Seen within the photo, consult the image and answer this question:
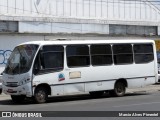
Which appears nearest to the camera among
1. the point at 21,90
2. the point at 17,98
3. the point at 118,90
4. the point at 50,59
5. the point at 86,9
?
the point at 21,90

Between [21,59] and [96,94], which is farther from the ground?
[21,59]

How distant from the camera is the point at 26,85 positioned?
69.6ft

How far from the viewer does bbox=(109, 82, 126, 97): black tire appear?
971 inches

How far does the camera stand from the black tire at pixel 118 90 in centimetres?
2466

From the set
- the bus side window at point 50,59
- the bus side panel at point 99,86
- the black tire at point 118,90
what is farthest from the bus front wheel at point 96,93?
the bus side window at point 50,59

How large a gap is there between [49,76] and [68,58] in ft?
4.57

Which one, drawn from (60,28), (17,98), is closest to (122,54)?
(17,98)

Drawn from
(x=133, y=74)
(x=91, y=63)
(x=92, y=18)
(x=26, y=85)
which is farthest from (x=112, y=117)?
(x=92, y=18)

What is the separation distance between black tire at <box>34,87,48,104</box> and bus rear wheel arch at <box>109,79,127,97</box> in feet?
13.2

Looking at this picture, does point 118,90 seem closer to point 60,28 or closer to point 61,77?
point 61,77

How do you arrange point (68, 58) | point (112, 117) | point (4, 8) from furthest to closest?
point (4, 8) < point (68, 58) < point (112, 117)

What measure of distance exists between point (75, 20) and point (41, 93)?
18.8 m

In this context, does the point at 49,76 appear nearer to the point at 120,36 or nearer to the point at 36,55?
the point at 36,55

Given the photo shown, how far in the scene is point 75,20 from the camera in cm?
4000
